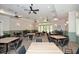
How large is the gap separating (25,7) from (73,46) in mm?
1307

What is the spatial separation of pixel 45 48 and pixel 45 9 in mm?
831

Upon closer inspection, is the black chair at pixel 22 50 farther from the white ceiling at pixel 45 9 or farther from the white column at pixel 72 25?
the white column at pixel 72 25

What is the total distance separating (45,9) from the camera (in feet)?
9.70

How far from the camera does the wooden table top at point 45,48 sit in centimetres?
294

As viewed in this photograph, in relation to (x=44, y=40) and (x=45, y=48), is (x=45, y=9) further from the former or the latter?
(x=45, y=48)

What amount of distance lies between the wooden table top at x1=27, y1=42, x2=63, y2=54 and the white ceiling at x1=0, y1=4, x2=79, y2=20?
581 millimetres

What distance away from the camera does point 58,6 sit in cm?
292

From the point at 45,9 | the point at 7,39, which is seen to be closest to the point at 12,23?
the point at 7,39

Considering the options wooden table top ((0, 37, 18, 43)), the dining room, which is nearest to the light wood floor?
the dining room

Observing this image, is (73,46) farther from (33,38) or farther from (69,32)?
(33,38)

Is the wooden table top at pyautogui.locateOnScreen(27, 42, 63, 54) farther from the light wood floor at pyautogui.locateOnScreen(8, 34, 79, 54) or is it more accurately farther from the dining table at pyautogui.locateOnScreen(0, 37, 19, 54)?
the dining table at pyautogui.locateOnScreen(0, 37, 19, 54)

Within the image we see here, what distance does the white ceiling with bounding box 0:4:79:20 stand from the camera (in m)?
2.92

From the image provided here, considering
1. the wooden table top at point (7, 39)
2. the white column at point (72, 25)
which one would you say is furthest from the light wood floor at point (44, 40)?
the wooden table top at point (7, 39)
